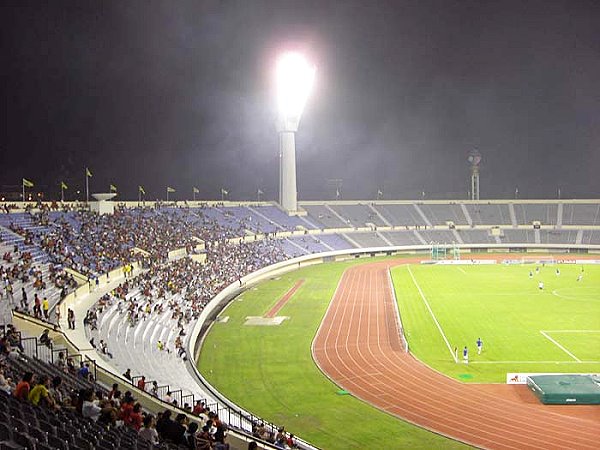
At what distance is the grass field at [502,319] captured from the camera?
28.8 m

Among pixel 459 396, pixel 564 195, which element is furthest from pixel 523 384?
pixel 564 195

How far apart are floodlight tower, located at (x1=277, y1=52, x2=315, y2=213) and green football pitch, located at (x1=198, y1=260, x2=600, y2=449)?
29373mm

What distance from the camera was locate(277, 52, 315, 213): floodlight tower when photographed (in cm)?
7431

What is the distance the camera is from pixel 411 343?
33.2m

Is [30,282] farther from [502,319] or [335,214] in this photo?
[335,214]

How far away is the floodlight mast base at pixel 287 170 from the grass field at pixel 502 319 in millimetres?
28772

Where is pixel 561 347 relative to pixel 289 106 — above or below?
below

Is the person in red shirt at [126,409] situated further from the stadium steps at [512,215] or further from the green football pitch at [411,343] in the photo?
the stadium steps at [512,215]

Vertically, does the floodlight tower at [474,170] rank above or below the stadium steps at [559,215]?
above

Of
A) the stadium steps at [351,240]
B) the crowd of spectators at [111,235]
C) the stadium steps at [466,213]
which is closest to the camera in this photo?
the crowd of spectators at [111,235]

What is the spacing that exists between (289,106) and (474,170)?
44.9 metres

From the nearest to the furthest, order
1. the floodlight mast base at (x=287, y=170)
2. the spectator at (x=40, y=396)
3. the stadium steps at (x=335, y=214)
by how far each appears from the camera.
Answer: the spectator at (x=40, y=396) → the floodlight mast base at (x=287, y=170) → the stadium steps at (x=335, y=214)

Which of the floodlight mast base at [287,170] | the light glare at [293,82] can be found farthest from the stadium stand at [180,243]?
the light glare at [293,82]

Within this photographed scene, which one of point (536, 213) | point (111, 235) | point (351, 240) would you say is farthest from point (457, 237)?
point (111, 235)
